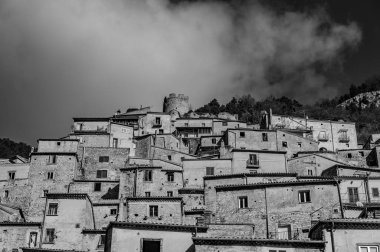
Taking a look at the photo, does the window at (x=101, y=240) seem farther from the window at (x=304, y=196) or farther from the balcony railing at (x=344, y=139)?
the balcony railing at (x=344, y=139)

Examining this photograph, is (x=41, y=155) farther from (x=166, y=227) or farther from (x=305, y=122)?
(x=305, y=122)

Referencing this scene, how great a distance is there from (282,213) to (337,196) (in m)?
4.90

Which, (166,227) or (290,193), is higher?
(290,193)

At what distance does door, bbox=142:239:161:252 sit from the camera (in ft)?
105

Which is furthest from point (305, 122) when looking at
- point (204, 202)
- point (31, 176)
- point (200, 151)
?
point (31, 176)

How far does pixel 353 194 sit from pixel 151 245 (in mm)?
20851

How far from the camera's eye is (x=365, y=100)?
12288cm

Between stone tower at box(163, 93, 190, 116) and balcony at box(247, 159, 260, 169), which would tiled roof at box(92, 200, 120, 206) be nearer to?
balcony at box(247, 159, 260, 169)

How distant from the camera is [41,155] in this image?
181 feet

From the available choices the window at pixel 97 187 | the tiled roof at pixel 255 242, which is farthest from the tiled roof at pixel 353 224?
the window at pixel 97 187

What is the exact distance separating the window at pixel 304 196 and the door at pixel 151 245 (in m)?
13.6

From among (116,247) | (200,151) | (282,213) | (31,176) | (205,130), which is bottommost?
(116,247)

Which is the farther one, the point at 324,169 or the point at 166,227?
the point at 324,169

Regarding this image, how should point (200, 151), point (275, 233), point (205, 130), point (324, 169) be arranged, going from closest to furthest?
1. point (275, 233)
2. point (324, 169)
3. point (200, 151)
4. point (205, 130)
